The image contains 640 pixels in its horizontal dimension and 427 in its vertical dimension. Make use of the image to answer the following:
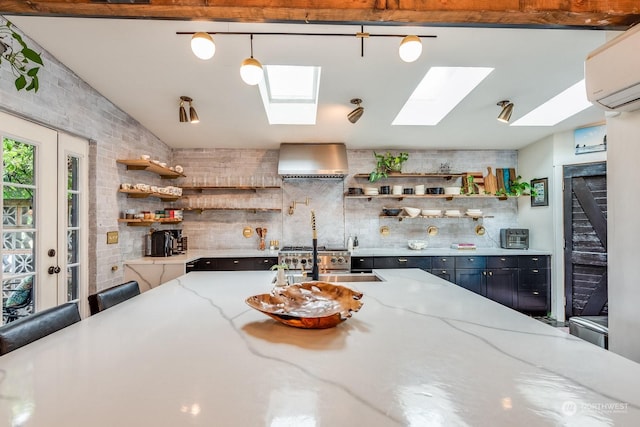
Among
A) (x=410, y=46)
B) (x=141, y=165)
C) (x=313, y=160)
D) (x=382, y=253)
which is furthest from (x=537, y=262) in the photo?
(x=141, y=165)

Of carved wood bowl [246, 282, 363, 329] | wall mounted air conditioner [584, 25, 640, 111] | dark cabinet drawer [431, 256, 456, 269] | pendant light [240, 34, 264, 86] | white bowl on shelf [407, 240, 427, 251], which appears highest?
pendant light [240, 34, 264, 86]

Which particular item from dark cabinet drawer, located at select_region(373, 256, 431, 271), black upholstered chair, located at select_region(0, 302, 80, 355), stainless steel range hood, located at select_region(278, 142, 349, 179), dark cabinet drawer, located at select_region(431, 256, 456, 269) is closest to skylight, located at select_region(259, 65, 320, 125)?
stainless steel range hood, located at select_region(278, 142, 349, 179)

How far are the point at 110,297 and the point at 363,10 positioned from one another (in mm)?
2026

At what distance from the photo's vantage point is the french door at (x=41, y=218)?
2014 mm

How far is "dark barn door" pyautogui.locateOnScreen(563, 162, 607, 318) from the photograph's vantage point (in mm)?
3578

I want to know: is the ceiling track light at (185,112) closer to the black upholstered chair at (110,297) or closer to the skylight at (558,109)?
the black upholstered chair at (110,297)

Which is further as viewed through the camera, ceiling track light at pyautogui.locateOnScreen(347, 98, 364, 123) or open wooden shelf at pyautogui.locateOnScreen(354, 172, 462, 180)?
open wooden shelf at pyautogui.locateOnScreen(354, 172, 462, 180)

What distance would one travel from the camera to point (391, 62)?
2.40m

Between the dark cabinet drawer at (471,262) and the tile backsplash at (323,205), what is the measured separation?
668mm

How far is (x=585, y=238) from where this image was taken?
12.1 feet

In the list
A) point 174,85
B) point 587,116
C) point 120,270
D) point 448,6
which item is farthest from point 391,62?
point 120,270

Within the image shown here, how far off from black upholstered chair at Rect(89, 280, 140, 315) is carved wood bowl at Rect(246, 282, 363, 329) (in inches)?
33.8

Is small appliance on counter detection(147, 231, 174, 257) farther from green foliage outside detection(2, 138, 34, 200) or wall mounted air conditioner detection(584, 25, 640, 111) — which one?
wall mounted air conditioner detection(584, 25, 640, 111)

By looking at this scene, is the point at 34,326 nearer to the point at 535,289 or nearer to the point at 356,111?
the point at 356,111
